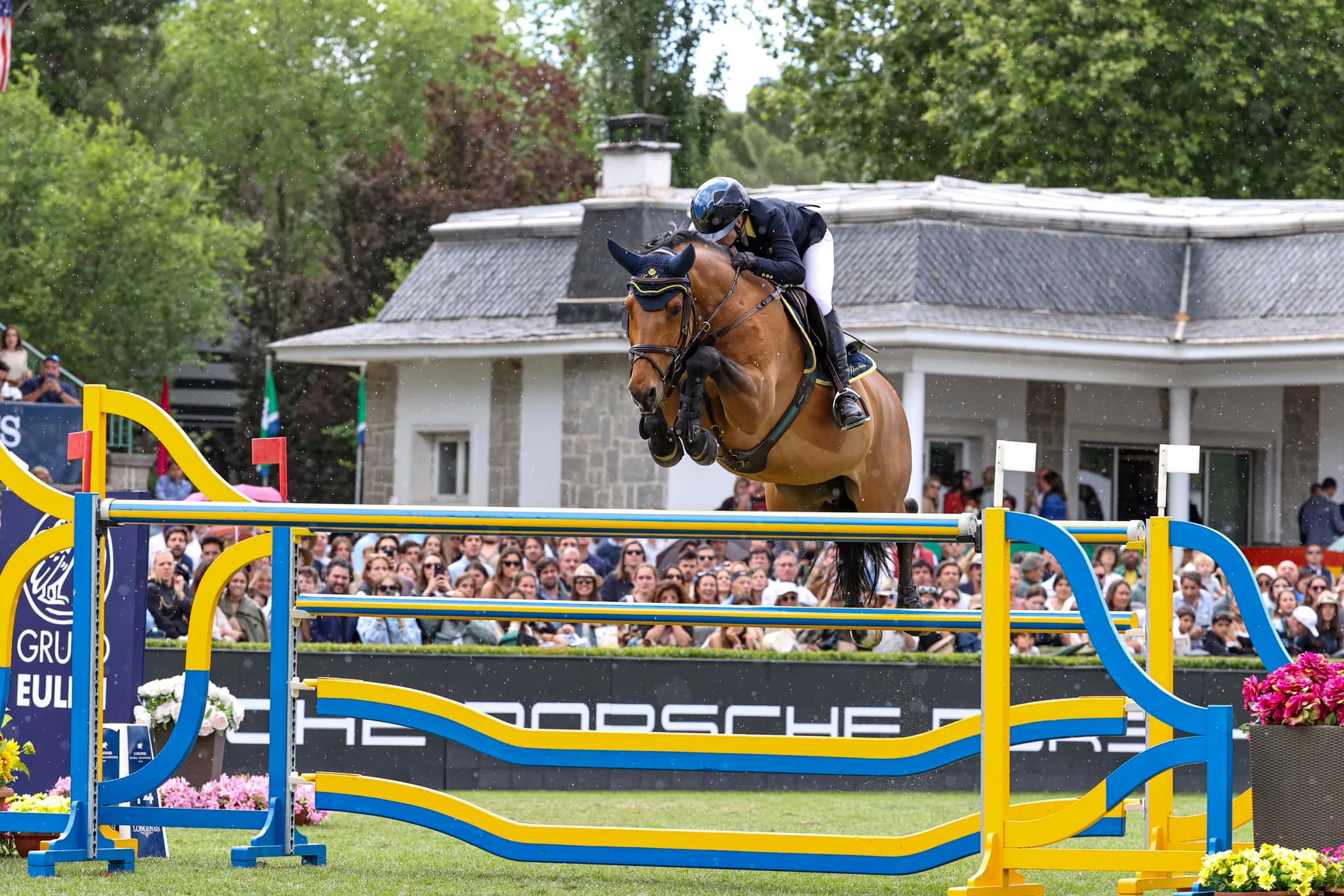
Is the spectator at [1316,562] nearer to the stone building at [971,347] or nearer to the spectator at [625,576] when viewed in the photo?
the stone building at [971,347]

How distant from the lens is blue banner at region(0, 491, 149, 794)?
27.1ft

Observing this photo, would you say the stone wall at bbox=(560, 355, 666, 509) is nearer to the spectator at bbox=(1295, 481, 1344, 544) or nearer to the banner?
the spectator at bbox=(1295, 481, 1344, 544)

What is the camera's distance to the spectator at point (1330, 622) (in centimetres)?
1333

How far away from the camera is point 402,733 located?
12359mm

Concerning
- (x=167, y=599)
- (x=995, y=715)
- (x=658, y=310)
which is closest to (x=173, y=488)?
(x=167, y=599)

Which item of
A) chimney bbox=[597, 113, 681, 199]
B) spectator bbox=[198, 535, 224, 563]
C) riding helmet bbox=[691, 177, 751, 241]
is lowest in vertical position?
spectator bbox=[198, 535, 224, 563]

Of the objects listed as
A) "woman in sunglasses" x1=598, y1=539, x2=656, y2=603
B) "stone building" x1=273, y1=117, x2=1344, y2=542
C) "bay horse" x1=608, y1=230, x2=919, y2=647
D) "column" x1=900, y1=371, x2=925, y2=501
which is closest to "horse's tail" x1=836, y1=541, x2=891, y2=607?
"bay horse" x1=608, y1=230, x2=919, y2=647

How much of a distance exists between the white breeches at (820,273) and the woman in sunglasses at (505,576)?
425 cm

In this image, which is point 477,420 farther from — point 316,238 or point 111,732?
point 316,238

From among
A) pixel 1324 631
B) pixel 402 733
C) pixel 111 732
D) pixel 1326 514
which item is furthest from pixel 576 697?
pixel 1326 514

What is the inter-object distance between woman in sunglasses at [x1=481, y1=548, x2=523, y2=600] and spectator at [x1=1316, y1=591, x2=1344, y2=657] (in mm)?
5188

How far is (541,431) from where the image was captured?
68.1ft

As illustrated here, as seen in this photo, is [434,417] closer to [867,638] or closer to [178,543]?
[178,543]

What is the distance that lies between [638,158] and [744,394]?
42.5 feet
